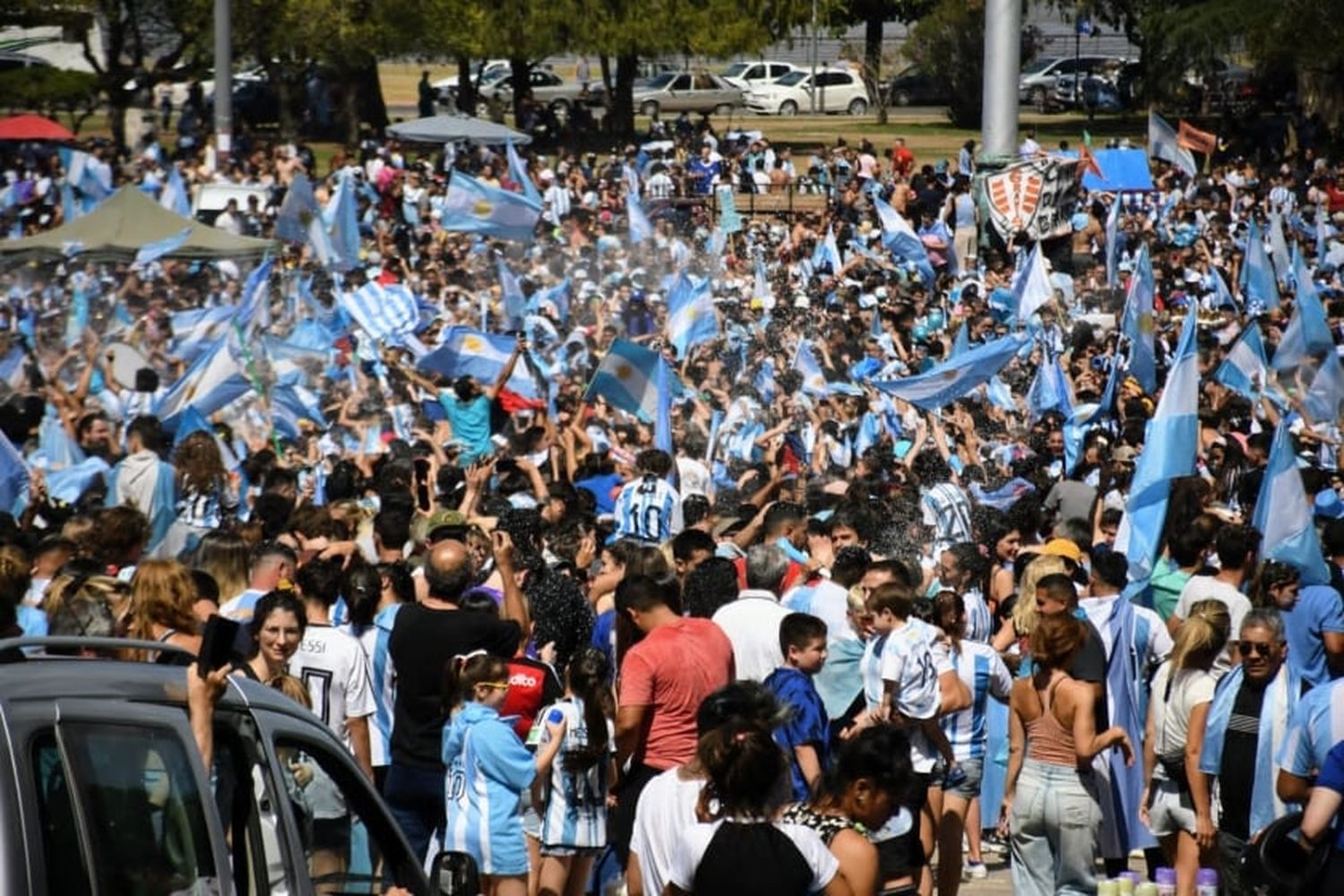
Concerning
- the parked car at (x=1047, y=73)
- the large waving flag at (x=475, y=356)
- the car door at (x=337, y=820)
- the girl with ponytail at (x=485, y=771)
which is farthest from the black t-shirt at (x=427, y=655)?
the parked car at (x=1047, y=73)

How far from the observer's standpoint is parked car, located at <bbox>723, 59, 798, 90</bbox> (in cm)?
5709

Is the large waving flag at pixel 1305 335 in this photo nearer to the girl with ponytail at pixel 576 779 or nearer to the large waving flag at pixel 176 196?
the girl with ponytail at pixel 576 779

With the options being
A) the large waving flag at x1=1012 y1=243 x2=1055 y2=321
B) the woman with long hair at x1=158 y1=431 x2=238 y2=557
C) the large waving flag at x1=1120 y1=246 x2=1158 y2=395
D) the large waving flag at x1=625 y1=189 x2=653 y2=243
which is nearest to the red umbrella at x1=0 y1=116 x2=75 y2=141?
the large waving flag at x1=625 y1=189 x2=653 y2=243

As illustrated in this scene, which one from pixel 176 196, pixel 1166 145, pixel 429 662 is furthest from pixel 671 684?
pixel 1166 145

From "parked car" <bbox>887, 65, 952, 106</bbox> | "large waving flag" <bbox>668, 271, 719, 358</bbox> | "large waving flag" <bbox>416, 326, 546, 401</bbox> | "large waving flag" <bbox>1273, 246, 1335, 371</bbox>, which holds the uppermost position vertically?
"large waving flag" <bbox>1273, 246, 1335, 371</bbox>

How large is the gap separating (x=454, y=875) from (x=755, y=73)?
175ft

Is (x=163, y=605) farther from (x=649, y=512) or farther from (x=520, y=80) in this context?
(x=520, y=80)

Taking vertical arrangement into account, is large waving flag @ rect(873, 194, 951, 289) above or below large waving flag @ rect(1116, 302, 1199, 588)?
below

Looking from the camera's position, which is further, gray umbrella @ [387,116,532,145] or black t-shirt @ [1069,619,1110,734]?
gray umbrella @ [387,116,532,145]

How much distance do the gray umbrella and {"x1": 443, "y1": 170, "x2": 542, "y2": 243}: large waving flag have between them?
12.8 metres

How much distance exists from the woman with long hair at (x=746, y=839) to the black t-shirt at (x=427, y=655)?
2.39 metres

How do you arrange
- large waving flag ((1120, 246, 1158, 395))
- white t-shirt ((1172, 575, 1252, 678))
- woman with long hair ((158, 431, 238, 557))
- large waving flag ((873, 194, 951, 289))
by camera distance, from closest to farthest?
white t-shirt ((1172, 575, 1252, 678)) < woman with long hair ((158, 431, 238, 557)) < large waving flag ((1120, 246, 1158, 395)) < large waving flag ((873, 194, 951, 289))

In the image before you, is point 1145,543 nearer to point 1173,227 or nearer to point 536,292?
point 536,292

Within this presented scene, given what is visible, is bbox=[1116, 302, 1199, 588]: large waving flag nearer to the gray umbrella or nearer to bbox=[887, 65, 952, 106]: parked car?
the gray umbrella
